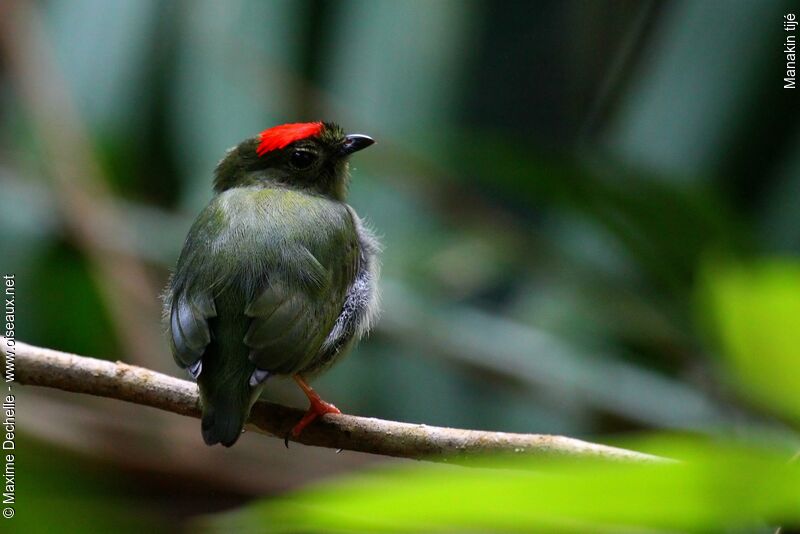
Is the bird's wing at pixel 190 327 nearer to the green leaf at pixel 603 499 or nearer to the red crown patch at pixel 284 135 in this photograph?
the red crown patch at pixel 284 135

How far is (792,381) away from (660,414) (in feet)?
14.7

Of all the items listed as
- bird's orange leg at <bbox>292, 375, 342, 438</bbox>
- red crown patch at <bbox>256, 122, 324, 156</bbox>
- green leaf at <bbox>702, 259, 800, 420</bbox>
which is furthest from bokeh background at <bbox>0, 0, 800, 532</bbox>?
green leaf at <bbox>702, 259, 800, 420</bbox>

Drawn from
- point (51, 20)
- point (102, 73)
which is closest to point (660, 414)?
point (102, 73)

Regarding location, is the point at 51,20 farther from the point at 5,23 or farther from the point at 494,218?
the point at 494,218

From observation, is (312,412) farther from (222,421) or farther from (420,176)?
(420,176)

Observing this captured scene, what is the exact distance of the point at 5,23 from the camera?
17.5 feet

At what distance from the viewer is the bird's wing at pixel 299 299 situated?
9.07 feet

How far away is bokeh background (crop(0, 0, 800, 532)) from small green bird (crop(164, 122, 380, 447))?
1.38 meters

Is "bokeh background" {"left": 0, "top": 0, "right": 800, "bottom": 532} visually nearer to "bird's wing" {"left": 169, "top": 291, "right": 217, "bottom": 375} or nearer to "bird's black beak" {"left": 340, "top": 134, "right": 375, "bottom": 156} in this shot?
"bird's black beak" {"left": 340, "top": 134, "right": 375, "bottom": 156}

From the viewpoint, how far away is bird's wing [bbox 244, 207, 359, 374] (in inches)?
109

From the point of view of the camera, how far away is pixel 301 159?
12.8 ft

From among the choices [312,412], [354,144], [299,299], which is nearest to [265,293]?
[299,299]

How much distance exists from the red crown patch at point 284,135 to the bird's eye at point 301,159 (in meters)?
0.06

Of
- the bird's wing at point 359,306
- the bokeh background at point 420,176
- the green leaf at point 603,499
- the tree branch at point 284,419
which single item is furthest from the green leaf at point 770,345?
the bokeh background at point 420,176
